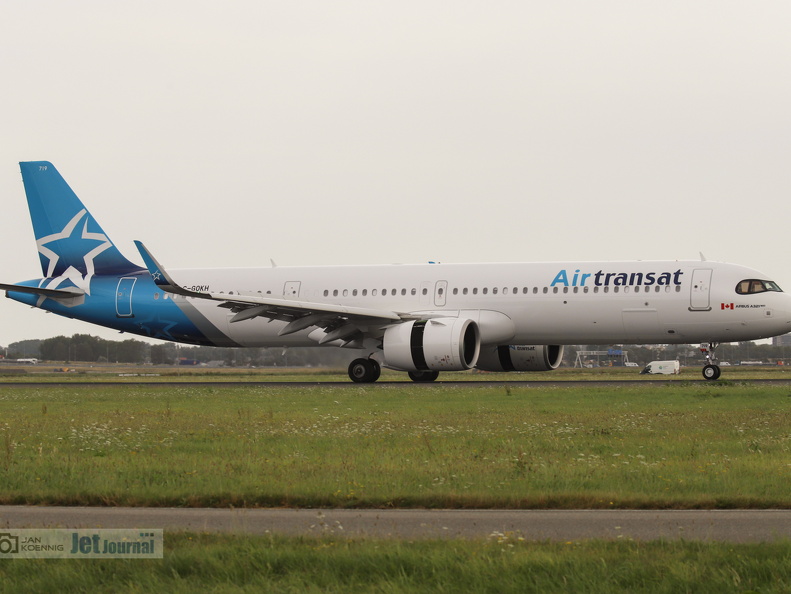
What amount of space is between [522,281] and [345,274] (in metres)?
6.98

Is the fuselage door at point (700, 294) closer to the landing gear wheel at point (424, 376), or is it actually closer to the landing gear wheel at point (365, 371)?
the landing gear wheel at point (424, 376)

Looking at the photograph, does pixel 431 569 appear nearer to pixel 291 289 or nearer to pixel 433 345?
pixel 433 345

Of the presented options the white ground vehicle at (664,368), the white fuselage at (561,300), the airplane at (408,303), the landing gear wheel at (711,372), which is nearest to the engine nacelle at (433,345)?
the airplane at (408,303)

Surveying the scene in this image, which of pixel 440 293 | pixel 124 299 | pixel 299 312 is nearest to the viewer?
pixel 299 312

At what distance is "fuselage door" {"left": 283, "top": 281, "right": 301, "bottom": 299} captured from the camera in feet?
123

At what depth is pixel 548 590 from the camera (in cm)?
686

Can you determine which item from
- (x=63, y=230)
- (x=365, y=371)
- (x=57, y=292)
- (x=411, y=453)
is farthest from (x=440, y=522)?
(x=63, y=230)

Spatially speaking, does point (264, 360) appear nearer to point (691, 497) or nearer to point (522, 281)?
point (522, 281)

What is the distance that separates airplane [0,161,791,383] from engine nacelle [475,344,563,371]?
0.17 ft

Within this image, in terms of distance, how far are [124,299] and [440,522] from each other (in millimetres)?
31308

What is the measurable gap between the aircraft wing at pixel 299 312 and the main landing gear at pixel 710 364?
1003 cm

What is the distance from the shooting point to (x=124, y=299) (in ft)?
127

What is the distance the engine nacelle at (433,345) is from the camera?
3184cm

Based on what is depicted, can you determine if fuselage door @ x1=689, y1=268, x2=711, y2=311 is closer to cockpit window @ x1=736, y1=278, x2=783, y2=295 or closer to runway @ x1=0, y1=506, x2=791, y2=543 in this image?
cockpit window @ x1=736, y1=278, x2=783, y2=295
